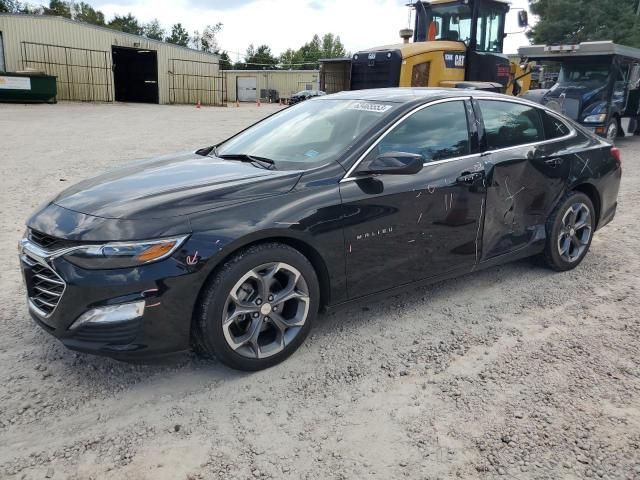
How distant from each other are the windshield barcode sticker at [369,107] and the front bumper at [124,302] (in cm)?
180

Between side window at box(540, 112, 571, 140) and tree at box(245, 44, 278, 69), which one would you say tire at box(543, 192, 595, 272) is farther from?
tree at box(245, 44, 278, 69)

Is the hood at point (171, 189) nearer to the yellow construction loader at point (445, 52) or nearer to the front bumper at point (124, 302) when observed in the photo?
the front bumper at point (124, 302)

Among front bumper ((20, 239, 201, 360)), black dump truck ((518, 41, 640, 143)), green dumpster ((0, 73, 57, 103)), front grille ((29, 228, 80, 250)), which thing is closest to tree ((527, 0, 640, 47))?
black dump truck ((518, 41, 640, 143))

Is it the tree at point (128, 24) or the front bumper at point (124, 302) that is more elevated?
the tree at point (128, 24)

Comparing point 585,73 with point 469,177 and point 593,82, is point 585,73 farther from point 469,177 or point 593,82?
point 469,177

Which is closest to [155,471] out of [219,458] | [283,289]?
[219,458]

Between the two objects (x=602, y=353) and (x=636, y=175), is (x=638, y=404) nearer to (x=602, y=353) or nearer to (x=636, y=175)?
(x=602, y=353)

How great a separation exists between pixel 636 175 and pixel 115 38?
106 ft

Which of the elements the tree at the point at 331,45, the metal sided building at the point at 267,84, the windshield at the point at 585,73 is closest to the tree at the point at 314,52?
the tree at the point at 331,45

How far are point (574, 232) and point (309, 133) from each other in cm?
263

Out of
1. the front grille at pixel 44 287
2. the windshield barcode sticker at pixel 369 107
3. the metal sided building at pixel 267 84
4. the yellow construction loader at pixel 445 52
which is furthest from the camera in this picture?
the metal sided building at pixel 267 84

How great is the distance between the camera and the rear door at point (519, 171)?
401cm

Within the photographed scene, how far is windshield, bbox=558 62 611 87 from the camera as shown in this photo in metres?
12.9

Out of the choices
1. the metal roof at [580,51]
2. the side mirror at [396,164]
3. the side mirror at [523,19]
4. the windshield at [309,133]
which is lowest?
the side mirror at [396,164]
